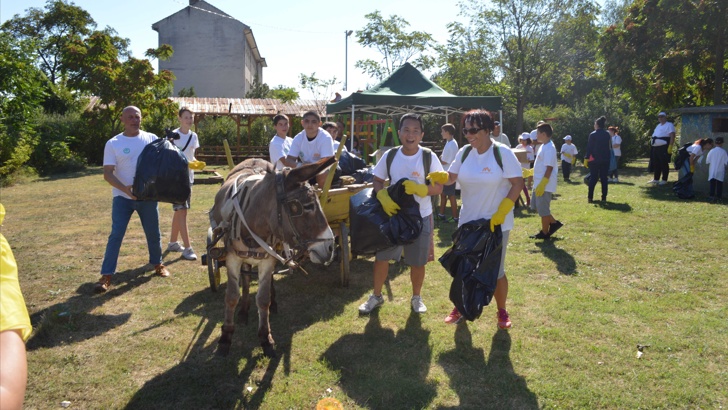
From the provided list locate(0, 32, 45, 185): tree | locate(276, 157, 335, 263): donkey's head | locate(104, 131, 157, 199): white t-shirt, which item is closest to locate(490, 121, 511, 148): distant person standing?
locate(104, 131, 157, 199): white t-shirt

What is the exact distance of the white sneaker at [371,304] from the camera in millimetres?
5117

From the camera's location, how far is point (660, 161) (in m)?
15.7

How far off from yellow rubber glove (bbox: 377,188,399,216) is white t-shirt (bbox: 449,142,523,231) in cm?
61

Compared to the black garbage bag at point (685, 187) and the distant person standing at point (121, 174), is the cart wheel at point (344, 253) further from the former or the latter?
the black garbage bag at point (685, 187)

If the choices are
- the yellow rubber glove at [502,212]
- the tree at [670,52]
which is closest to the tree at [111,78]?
the tree at [670,52]

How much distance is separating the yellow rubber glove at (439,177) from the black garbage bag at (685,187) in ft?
36.6

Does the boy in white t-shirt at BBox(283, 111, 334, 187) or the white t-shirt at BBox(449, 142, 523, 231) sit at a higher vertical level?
the boy in white t-shirt at BBox(283, 111, 334, 187)

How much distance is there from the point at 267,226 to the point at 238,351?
1.24m

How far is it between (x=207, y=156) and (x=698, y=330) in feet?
77.5

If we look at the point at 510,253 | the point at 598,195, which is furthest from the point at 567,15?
the point at 510,253

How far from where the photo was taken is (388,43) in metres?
36.8

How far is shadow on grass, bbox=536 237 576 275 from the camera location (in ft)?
22.1

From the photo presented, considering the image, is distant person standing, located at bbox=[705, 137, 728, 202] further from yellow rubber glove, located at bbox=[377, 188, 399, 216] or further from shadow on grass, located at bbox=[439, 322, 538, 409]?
yellow rubber glove, located at bbox=[377, 188, 399, 216]

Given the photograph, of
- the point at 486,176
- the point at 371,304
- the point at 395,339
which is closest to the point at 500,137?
the point at 371,304
